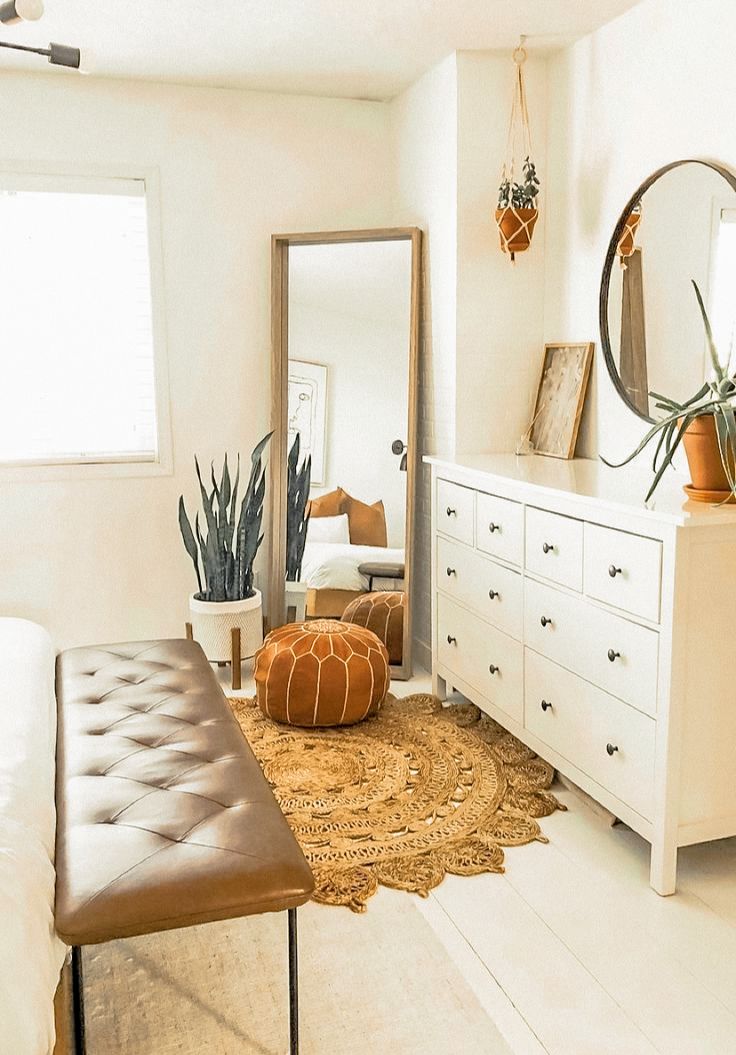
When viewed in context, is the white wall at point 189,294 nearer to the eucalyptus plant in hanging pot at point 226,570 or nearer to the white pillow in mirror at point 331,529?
the eucalyptus plant in hanging pot at point 226,570

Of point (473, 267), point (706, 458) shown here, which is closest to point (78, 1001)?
point (706, 458)

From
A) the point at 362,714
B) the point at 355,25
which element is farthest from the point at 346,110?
the point at 362,714

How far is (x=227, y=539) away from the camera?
395 cm

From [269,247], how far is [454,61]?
109cm

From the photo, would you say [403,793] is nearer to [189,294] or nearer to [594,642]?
[594,642]

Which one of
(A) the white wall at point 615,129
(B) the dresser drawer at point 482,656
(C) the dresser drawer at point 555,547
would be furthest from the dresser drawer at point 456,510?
(A) the white wall at point 615,129

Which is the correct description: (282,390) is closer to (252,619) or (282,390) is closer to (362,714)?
(252,619)

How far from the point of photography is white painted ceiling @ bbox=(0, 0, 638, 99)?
308cm

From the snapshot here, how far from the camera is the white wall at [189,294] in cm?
398

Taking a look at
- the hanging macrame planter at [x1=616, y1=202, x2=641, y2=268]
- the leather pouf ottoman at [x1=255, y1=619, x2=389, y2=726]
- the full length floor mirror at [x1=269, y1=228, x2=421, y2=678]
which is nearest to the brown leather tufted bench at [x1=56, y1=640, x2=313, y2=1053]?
the leather pouf ottoman at [x1=255, y1=619, x2=389, y2=726]

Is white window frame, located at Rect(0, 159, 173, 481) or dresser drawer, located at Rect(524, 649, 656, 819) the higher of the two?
white window frame, located at Rect(0, 159, 173, 481)

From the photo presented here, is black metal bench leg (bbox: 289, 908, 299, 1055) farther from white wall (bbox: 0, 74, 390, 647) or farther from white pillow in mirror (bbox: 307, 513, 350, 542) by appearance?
white wall (bbox: 0, 74, 390, 647)

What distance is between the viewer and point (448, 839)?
2.62m

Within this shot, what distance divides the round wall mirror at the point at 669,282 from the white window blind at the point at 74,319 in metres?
1.93
